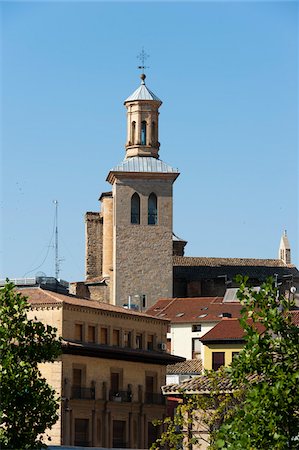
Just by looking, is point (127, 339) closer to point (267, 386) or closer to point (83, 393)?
point (83, 393)

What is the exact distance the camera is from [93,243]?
5098 inches

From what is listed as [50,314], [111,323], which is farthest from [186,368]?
[50,314]

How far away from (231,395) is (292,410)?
2340 cm

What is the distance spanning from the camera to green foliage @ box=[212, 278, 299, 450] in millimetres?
28828

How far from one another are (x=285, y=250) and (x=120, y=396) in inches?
2601

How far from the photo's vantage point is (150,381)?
258ft

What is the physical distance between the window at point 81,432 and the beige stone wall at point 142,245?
151 ft

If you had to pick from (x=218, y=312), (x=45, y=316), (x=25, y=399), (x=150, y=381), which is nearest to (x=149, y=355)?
(x=150, y=381)

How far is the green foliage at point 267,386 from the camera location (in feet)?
94.6

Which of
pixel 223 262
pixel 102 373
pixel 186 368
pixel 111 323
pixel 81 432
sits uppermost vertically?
pixel 223 262

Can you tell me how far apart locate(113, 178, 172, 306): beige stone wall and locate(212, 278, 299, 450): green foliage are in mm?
89091

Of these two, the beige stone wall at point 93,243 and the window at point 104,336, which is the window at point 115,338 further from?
Result: the beige stone wall at point 93,243

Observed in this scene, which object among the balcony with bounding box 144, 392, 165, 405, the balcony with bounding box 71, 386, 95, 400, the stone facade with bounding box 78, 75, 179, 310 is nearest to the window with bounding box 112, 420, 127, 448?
the balcony with bounding box 71, 386, 95, 400

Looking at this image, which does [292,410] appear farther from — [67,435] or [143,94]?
[143,94]
